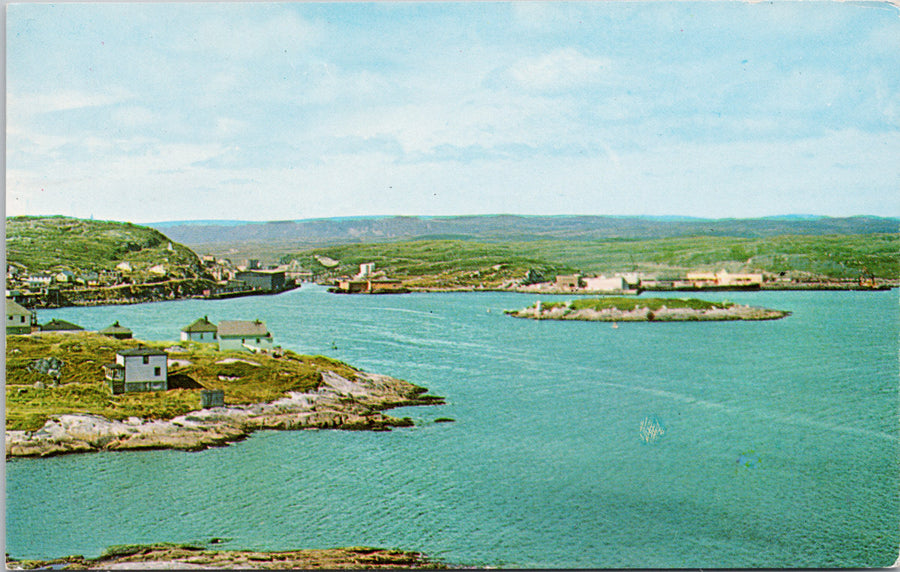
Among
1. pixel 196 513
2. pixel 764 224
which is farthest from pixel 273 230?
pixel 764 224

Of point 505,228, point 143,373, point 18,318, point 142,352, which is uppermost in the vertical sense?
point 505,228

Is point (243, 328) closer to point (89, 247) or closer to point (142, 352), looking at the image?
point (142, 352)

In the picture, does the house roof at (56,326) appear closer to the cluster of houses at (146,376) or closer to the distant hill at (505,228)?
the cluster of houses at (146,376)

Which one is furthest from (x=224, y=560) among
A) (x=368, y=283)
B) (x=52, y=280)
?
(x=52, y=280)

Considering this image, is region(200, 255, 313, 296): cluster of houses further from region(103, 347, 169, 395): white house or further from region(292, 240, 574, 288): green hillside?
region(103, 347, 169, 395): white house

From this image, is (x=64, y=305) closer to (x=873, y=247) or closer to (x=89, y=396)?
(x=89, y=396)

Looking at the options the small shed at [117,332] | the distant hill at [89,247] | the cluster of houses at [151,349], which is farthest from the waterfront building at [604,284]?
the small shed at [117,332]

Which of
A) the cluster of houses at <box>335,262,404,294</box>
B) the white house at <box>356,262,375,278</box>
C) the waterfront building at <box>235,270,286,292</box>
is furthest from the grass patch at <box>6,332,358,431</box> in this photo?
the white house at <box>356,262,375,278</box>
